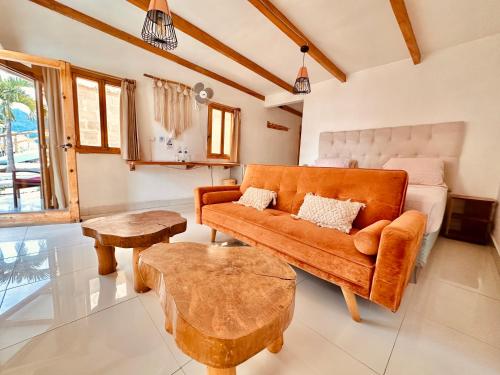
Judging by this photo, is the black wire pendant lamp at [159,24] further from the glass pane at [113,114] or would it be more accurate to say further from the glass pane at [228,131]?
the glass pane at [228,131]

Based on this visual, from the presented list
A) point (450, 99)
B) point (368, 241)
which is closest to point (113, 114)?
point (368, 241)

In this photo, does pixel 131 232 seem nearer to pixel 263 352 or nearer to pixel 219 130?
pixel 263 352

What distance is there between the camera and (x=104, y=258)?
155 cm

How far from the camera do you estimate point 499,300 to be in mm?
1432

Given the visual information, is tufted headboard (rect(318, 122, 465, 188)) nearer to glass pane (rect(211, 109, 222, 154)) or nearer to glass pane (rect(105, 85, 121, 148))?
glass pane (rect(211, 109, 222, 154))

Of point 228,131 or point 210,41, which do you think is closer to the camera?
point 210,41

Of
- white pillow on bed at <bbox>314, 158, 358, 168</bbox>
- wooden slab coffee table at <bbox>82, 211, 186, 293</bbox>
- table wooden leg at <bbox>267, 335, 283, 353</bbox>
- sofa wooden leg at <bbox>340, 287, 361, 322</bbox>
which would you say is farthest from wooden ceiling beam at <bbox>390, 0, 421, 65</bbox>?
table wooden leg at <bbox>267, 335, 283, 353</bbox>

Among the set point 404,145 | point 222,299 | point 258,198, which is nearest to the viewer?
point 222,299

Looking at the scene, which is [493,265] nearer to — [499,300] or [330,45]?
[499,300]

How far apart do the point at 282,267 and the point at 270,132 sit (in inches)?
207

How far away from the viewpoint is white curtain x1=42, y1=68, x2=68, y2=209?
2.85 metres

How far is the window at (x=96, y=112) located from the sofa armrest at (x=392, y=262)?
3768mm

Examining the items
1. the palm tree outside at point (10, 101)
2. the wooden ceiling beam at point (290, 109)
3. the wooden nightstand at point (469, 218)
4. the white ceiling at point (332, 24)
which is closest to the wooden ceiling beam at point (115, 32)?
the white ceiling at point (332, 24)

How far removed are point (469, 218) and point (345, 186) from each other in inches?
85.6
